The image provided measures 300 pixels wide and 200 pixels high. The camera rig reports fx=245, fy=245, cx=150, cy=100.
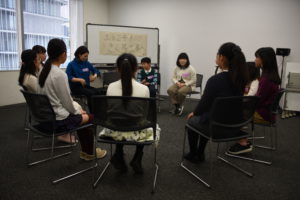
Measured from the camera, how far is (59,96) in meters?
2.12

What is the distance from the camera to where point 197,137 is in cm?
249

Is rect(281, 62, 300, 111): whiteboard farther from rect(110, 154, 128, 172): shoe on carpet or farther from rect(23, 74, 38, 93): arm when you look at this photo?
rect(23, 74, 38, 93): arm

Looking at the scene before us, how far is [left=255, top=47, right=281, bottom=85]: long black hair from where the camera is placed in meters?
2.62

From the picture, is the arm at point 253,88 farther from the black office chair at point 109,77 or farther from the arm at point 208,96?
the black office chair at point 109,77

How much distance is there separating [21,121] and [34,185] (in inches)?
84.3

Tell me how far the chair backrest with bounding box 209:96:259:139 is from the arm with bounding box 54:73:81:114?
121cm

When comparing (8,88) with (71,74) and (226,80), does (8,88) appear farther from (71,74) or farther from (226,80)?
(226,80)

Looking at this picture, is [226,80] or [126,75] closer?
[126,75]

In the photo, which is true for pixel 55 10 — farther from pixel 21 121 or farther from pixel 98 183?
pixel 98 183

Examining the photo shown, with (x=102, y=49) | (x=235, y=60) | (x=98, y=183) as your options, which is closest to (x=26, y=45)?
(x=102, y=49)

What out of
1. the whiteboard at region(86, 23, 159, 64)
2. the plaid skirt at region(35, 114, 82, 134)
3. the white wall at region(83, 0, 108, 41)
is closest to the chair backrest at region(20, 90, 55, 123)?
the plaid skirt at region(35, 114, 82, 134)

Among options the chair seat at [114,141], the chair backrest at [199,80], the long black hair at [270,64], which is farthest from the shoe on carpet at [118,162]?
the chair backrest at [199,80]

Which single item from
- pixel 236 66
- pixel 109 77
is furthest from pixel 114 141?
pixel 109 77

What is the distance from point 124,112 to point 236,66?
40.4 inches
